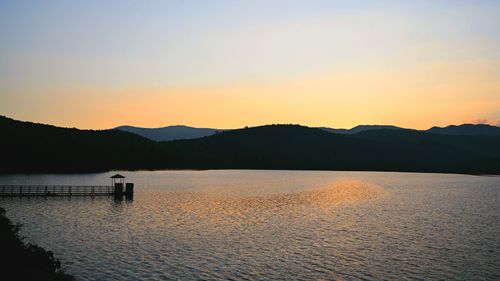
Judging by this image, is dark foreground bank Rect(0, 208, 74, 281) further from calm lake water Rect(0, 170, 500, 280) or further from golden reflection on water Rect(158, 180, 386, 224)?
golden reflection on water Rect(158, 180, 386, 224)

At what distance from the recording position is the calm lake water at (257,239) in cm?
3438

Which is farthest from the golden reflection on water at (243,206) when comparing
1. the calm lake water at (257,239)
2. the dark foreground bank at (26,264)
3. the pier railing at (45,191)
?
the dark foreground bank at (26,264)

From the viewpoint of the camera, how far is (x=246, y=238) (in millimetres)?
48188

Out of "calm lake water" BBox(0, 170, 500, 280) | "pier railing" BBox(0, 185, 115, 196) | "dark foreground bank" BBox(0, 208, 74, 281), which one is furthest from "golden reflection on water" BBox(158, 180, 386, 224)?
"dark foreground bank" BBox(0, 208, 74, 281)

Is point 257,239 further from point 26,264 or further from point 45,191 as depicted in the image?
point 45,191

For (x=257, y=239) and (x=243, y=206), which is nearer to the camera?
(x=257, y=239)

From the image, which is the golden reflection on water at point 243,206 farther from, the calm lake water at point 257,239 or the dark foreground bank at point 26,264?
the dark foreground bank at point 26,264

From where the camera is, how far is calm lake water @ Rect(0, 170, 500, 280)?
113 ft

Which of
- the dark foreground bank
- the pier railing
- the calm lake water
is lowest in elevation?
the calm lake water

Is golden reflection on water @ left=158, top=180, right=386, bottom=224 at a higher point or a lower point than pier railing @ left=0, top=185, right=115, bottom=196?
lower

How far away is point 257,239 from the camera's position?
157 feet

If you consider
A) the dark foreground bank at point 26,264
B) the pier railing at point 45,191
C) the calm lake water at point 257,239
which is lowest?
the calm lake water at point 257,239

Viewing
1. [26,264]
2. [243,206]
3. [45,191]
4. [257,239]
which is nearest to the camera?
[26,264]

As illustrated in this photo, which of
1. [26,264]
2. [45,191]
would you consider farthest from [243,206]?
[26,264]
